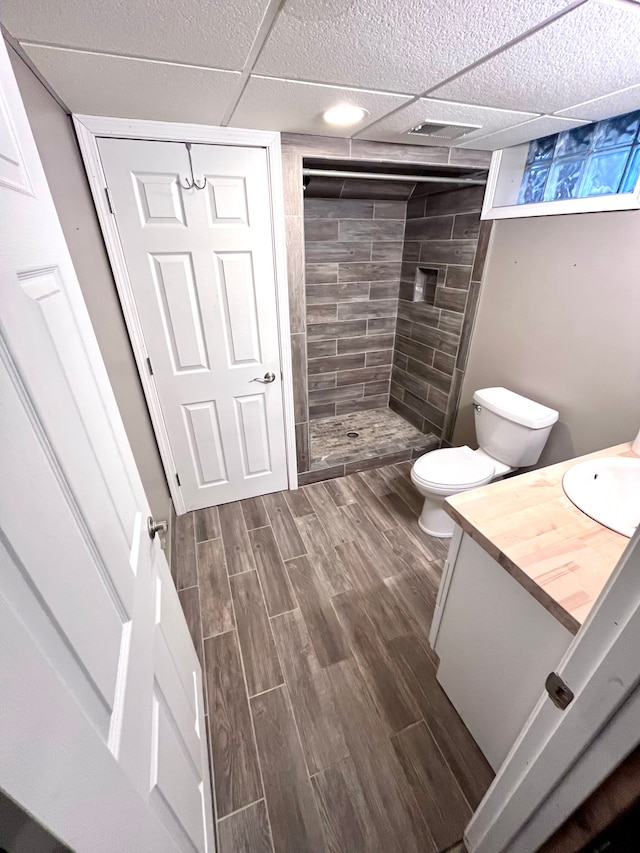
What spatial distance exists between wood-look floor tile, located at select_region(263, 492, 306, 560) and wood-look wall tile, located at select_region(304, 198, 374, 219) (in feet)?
6.71

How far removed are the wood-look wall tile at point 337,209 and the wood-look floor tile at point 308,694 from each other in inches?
102

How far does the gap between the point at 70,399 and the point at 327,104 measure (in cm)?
141

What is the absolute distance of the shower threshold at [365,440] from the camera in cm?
265

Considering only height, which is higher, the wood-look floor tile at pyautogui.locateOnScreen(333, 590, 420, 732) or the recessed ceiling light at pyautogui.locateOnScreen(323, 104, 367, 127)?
the recessed ceiling light at pyautogui.locateOnScreen(323, 104, 367, 127)

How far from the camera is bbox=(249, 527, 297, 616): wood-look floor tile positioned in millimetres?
1718

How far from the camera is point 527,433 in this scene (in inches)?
73.7

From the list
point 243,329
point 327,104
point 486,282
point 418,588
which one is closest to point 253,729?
point 418,588

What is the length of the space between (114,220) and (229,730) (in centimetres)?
212

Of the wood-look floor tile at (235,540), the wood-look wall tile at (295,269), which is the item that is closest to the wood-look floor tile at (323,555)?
the wood-look floor tile at (235,540)

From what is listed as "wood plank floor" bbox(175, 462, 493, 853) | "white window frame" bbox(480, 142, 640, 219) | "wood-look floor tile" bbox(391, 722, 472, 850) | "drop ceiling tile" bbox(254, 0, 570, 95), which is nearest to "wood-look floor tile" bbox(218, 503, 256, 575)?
"wood plank floor" bbox(175, 462, 493, 853)

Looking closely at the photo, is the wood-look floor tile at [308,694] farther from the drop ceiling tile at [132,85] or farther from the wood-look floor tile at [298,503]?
the drop ceiling tile at [132,85]

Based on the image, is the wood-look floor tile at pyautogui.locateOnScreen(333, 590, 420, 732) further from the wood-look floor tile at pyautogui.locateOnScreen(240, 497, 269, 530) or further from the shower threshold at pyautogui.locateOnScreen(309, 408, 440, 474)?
the shower threshold at pyautogui.locateOnScreen(309, 408, 440, 474)

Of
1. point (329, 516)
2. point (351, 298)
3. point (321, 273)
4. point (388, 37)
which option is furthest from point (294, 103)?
point (329, 516)

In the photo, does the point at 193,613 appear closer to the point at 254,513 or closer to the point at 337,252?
the point at 254,513
